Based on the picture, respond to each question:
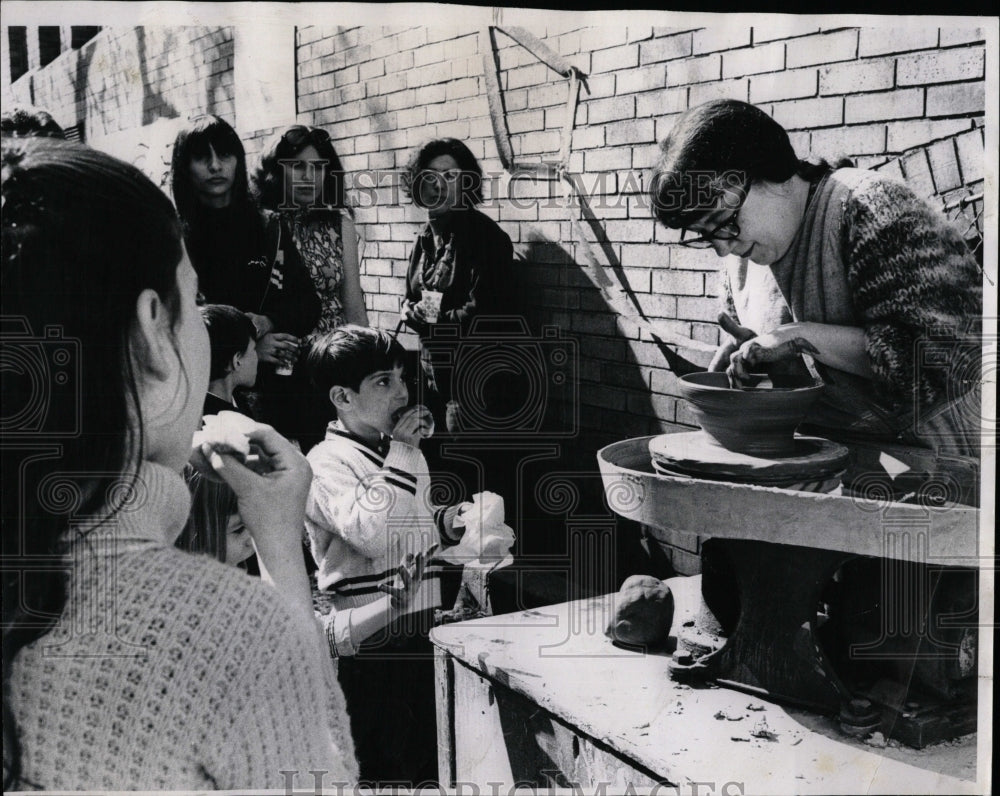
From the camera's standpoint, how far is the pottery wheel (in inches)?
112

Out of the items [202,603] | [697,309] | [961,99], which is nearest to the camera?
[202,603]

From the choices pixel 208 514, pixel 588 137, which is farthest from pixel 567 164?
pixel 208 514

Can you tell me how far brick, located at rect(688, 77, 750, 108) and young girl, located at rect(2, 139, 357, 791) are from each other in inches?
66.8

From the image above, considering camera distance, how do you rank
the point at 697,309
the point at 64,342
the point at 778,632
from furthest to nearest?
1. the point at 697,309
2. the point at 778,632
3. the point at 64,342

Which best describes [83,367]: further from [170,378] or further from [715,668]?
[715,668]

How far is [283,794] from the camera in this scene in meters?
2.50

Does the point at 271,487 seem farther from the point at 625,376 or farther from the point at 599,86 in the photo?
the point at 599,86

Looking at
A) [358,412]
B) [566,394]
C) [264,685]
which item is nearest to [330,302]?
[358,412]

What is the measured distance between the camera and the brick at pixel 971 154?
2857mm

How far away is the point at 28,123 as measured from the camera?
2854 mm

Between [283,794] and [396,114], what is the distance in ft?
6.83

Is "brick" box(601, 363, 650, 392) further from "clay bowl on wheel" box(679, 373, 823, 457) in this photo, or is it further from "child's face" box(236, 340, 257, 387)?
"child's face" box(236, 340, 257, 387)

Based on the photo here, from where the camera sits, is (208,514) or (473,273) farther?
(473,273)

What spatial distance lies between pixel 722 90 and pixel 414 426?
4.88 ft
